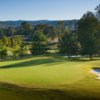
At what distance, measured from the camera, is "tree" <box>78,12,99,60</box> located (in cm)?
7206

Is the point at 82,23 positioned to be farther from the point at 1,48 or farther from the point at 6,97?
the point at 6,97

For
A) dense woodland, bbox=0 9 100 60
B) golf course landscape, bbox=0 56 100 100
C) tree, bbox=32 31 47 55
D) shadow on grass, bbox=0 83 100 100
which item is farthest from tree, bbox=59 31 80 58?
shadow on grass, bbox=0 83 100 100

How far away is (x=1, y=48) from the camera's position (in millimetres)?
83188

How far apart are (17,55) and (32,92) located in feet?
206

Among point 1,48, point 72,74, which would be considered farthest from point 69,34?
point 72,74

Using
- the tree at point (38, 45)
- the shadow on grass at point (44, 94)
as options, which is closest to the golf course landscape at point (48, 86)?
the shadow on grass at point (44, 94)

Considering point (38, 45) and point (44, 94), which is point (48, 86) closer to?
point (44, 94)

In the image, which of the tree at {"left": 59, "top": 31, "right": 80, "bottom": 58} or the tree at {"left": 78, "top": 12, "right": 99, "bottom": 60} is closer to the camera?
the tree at {"left": 78, "top": 12, "right": 99, "bottom": 60}

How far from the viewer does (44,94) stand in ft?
79.2

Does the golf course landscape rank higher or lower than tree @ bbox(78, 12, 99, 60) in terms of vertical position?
lower

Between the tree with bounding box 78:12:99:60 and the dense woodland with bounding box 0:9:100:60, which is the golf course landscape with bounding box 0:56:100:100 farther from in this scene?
the dense woodland with bounding box 0:9:100:60

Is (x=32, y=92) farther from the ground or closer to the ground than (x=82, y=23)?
closer to the ground

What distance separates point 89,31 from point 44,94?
50.5m

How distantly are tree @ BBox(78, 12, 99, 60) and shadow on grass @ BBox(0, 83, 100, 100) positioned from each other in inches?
1845
